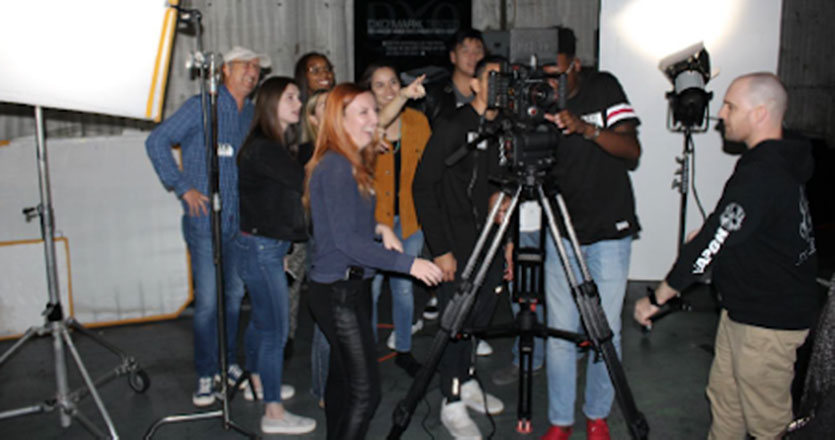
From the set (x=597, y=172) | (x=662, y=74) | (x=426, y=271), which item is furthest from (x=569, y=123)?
(x=662, y=74)

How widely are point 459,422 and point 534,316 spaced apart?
0.80 meters

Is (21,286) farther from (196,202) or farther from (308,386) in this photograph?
(308,386)

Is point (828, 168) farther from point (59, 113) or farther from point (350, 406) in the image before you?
point (59, 113)

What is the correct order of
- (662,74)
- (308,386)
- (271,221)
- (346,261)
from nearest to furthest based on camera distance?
(346,261)
(271,221)
(308,386)
(662,74)

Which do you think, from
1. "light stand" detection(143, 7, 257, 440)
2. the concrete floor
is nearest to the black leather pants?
"light stand" detection(143, 7, 257, 440)

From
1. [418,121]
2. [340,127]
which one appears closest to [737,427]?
[340,127]

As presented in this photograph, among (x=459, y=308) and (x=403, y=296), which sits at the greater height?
(x=459, y=308)

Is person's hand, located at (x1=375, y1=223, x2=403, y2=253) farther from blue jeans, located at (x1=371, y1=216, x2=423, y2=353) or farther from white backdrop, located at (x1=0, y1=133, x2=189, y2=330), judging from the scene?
white backdrop, located at (x1=0, y1=133, x2=189, y2=330)

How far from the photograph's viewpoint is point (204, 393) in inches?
136

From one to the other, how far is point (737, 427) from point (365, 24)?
175 inches

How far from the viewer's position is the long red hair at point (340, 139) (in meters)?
2.38

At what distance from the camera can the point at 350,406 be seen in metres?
2.30

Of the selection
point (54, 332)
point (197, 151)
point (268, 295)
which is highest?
point (197, 151)

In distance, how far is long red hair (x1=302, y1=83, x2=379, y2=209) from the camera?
2381mm
